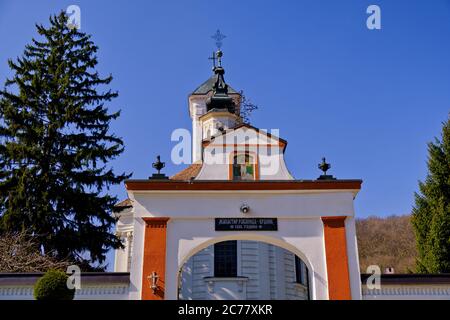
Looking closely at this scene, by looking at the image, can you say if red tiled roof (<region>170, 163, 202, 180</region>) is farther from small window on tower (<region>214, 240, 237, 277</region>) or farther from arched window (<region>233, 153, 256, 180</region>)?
arched window (<region>233, 153, 256, 180</region>)

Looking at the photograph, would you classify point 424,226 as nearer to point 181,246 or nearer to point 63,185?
point 181,246

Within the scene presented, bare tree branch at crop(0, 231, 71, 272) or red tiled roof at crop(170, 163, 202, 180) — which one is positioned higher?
red tiled roof at crop(170, 163, 202, 180)

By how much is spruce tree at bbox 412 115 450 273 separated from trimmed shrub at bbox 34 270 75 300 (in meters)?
15.2

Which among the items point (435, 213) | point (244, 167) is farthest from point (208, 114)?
point (244, 167)

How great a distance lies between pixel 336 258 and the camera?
13.8m

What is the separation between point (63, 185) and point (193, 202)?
8.64 metres

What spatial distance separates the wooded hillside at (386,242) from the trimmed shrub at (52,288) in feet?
168

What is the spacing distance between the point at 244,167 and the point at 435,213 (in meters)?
10.7

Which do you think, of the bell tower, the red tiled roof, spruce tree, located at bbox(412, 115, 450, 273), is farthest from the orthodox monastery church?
the bell tower

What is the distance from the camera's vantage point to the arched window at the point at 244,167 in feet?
50.7

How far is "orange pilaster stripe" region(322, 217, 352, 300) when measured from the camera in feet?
44.4

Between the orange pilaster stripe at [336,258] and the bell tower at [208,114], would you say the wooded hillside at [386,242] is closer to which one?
the bell tower at [208,114]

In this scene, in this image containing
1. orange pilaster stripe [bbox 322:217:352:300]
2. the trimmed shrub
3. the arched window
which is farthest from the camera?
the arched window
